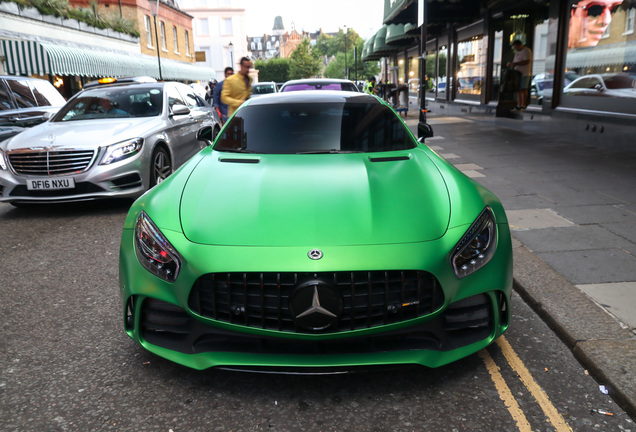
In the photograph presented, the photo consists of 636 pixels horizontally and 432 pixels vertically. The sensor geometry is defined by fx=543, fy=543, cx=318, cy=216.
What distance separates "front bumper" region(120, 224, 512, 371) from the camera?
2.36 meters

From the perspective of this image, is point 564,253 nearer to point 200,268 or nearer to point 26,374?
point 200,268

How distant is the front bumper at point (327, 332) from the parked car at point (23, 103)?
730 cm

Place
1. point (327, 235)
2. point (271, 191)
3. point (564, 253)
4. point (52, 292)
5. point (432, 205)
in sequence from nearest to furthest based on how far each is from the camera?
point (327, 235) → point (432, 205) → point (271, 191) → point (52, 292) → point (564, 253)

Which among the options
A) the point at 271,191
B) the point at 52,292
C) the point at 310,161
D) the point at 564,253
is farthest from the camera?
the point at 564,253

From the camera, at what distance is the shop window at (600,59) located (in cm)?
969

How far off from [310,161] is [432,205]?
99 cm

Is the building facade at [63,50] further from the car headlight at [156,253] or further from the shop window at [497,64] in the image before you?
the car headlight at [156,253]

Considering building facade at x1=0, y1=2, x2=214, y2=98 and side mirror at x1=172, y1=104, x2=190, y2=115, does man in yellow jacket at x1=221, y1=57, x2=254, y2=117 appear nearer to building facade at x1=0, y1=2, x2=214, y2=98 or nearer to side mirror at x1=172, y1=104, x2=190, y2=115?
side mirror at x1=172, y1=104, x2=190, y2=115

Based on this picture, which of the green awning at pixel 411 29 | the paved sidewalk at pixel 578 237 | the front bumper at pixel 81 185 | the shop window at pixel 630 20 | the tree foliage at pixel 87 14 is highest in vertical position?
the tree foliage at pixel 87 14

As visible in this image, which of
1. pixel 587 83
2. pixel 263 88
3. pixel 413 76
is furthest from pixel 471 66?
pixel 413 76

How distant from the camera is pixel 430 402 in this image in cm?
249

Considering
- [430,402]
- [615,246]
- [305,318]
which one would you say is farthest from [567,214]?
[305,318]

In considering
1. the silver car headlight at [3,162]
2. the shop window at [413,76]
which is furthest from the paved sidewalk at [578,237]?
the shop window at [413,76]

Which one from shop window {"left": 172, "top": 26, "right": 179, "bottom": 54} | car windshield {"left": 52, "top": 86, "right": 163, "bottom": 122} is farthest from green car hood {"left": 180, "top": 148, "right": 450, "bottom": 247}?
shop window {"left": 172, "top": 26, "right": 179, "bottom": 54}
